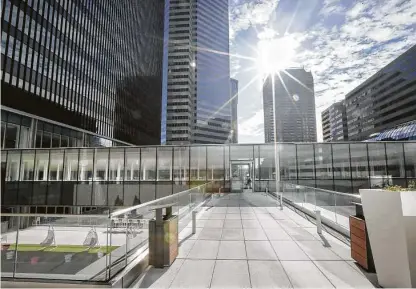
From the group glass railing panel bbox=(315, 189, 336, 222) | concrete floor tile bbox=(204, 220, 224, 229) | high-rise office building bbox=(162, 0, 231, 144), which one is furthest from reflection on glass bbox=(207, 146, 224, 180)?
high-rise office building bbox=(162, 0, 231, 144)

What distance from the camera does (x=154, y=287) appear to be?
4512 millimetres

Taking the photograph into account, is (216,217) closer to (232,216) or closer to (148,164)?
(232,216)

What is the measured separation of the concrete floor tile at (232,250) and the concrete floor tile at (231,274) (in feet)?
1.13

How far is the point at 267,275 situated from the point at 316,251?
211 cm

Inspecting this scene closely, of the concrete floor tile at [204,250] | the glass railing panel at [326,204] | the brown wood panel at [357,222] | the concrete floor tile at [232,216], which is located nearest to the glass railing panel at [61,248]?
the concrete floor tile at [204,250]

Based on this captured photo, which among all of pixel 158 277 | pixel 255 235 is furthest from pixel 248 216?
pixel 158 277

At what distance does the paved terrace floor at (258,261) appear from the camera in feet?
15.5

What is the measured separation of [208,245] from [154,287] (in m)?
2.75

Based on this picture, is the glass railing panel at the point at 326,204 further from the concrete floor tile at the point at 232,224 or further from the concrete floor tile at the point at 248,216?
the concrete floor tile at the point at 232,224

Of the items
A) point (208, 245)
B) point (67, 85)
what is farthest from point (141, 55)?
point (208, 245)

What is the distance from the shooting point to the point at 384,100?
4080 inches

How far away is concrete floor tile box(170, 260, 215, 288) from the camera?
15.2ft

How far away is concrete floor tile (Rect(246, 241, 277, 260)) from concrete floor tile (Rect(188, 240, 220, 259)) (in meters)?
0.84

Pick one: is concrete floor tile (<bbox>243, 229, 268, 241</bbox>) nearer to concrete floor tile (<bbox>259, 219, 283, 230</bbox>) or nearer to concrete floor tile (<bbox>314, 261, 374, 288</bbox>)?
concrete floor tile (<bbox>259, 219, 283, 230</bbox>)
